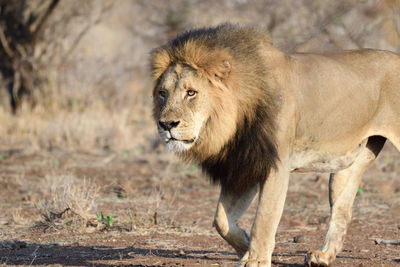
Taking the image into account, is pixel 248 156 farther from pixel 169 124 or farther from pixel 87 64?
pixel 87 64

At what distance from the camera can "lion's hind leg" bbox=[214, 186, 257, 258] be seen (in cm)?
393

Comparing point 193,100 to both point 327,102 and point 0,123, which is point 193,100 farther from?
point 0,123

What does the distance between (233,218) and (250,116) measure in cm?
63

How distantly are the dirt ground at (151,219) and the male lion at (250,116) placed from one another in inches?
24.7

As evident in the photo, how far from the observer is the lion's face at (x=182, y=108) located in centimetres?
365

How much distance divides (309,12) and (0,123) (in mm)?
6347

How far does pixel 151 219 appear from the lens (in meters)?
5.45

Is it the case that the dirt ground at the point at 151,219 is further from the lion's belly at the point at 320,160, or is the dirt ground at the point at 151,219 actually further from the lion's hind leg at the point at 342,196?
the lion's belly at the point at 320,160

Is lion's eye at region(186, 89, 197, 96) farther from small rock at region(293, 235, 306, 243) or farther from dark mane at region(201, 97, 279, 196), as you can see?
small rock at region(293, 235, 306, 243)

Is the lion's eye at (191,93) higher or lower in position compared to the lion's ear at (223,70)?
lower

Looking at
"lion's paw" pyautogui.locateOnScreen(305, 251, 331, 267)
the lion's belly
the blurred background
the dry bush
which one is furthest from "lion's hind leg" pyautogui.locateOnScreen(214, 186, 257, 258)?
the blurred background

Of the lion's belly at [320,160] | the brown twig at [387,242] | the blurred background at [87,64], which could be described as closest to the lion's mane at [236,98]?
the lion's belly at [320,160]

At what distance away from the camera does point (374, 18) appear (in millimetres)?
11859

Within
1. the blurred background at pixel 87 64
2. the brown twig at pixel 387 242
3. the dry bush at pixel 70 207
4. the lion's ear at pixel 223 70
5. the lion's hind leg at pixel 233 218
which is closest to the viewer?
the lion's ear at pixel 223 70
